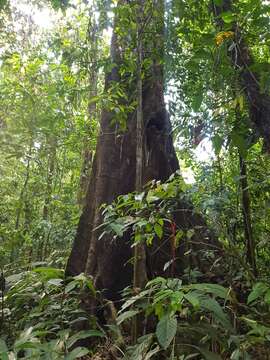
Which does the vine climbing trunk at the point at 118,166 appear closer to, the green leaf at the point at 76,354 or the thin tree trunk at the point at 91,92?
the thin tree trunk at the point at 91,92

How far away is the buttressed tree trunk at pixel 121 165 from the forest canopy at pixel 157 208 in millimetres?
14

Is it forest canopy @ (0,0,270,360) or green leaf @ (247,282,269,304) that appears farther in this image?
forest canopy @ (0,0,270,360)

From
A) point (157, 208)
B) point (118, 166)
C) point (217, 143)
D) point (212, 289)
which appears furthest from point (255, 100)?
point (118, 166)

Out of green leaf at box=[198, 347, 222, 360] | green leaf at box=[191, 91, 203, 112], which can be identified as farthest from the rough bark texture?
green leaf at box=[198, 347, 222, 360]

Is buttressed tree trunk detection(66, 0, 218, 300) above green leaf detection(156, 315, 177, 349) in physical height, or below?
above

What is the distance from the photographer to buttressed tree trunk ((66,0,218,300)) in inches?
A: 133

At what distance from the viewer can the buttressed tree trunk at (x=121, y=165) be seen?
133 inches

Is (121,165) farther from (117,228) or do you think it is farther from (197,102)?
(117,228)

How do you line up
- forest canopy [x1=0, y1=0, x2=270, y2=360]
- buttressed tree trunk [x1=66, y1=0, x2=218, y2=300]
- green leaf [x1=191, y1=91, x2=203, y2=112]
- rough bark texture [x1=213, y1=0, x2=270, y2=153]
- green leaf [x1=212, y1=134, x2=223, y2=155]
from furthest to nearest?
buttressed tree trunk [x1=66, y1=0, x2=218, y2=300], rough bark texture [x1=213, y1=0, x2=270, y2=153], green leaf [x1=212, y1=134, x2=223, y2=155], green leaf [x1=191, y1=91, x2=203, y2=112], forest canopy [x1=0, y1=0, x2=270, y2=360]

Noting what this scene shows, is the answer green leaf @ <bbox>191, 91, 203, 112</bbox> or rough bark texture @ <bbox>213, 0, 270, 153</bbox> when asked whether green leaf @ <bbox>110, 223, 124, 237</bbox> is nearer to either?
green leaf @ <bbox>191, 91, 203, 112</bbox>

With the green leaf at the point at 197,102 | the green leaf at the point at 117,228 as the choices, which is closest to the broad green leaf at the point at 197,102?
the green leaf at the point at 197,102

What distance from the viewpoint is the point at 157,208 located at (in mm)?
2748

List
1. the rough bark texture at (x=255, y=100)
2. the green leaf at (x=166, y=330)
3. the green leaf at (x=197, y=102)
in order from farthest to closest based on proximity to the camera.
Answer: the rough bark texture at (x=255, y=100) → the green leaf at (x=197, y=102) → the green leaf at (x=166, y=330)

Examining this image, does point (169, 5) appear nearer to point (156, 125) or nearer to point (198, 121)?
point (198, 121)
